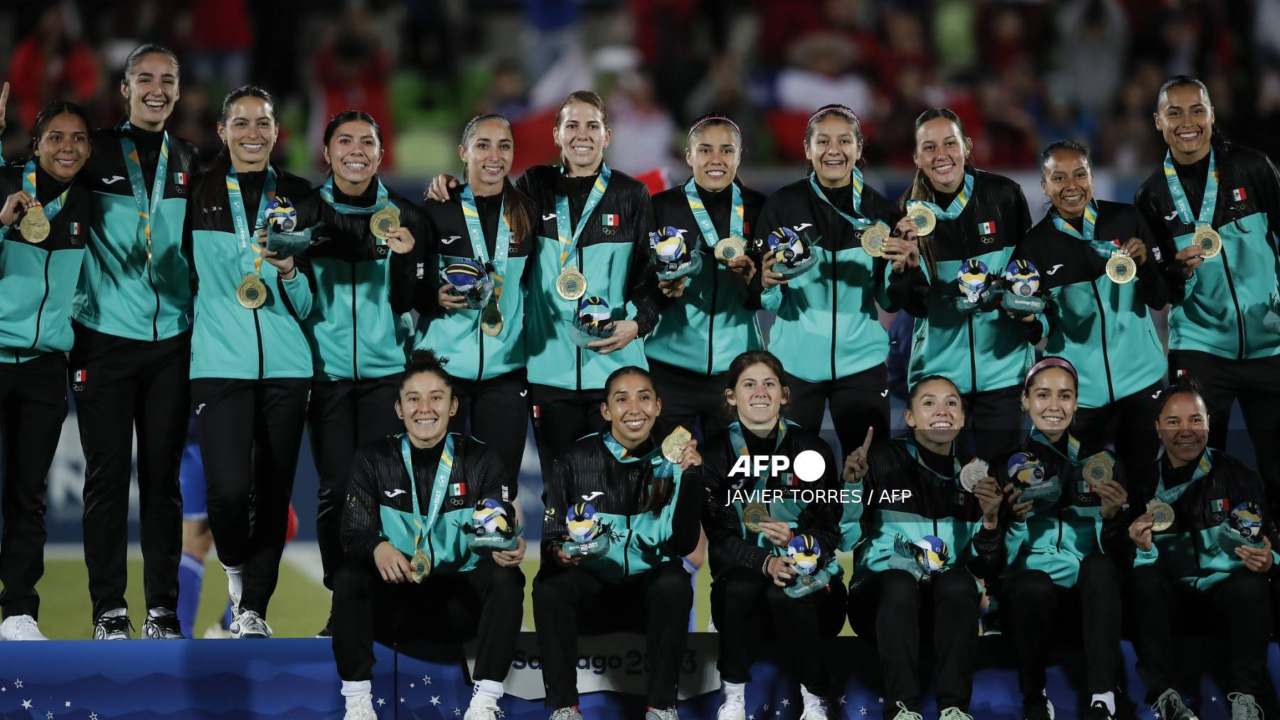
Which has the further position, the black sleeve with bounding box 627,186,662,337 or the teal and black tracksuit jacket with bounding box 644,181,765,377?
the teal and black tracksuit jacket with bounding box 644,181,765,377

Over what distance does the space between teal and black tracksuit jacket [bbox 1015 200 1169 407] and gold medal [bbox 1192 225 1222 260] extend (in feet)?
0.64

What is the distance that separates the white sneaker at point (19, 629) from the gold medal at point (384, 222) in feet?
6.93

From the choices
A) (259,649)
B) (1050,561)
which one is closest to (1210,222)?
(1050,561)

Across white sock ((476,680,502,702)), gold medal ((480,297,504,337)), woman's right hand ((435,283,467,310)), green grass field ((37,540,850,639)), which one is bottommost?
white sock ((476,680,502,702))

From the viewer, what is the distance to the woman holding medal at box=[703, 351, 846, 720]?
636 centimetres

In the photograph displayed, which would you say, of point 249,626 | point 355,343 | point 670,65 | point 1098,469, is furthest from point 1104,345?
point 670,65

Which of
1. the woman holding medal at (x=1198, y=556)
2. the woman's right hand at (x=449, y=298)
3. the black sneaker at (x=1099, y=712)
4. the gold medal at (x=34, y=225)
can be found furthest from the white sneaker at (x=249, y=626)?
the woman holding medal at (x=1198, y=556)

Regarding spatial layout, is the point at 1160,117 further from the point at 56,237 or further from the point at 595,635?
the point at 56,237

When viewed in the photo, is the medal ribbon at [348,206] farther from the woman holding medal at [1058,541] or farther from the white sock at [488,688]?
the woman holding medal at [1058,541]

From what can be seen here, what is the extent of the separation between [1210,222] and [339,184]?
148 inches

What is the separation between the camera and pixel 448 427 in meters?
6.89

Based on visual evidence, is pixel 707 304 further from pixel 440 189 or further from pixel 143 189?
pixel 143 189

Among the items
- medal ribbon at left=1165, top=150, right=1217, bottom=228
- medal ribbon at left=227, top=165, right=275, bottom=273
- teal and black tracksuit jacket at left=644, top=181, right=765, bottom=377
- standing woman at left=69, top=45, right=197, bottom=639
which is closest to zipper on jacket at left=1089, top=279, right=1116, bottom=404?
medal ribbon at left=1165, top=150, right=1217, bottom=228

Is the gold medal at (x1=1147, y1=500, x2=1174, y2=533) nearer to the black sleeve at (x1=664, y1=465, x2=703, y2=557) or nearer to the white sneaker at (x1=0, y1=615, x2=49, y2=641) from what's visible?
the black sleeve at (x1=664, y1=465, x2=703, y2=557)
